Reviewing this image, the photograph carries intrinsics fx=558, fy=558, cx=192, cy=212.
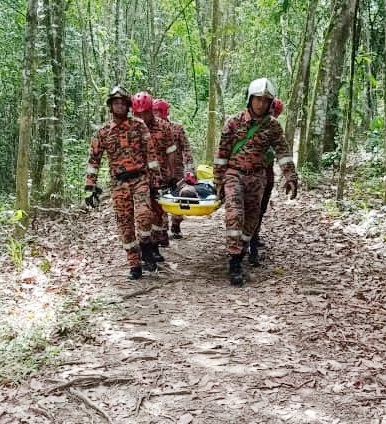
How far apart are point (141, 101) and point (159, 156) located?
92 centimetres

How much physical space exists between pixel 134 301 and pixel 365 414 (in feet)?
9.20

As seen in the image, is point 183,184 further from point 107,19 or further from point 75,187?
point 107,19

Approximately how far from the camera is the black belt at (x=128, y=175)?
21.0 ft

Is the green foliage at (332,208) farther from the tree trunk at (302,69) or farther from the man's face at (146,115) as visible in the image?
the man's face at (146,115)

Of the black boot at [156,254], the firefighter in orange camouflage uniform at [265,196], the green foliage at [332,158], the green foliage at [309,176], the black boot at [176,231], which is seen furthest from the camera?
the green foliage at [332,158]

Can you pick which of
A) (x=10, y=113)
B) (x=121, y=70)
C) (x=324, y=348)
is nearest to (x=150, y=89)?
(x=121, y=70)

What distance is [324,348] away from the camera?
455 centimetres

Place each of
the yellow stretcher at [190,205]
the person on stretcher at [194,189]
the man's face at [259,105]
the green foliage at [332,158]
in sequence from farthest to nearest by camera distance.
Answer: the green foliage at [332,158], the person on stretcher at [194,189], the yellow stretcher at [190,205], the man's face at [259,105]

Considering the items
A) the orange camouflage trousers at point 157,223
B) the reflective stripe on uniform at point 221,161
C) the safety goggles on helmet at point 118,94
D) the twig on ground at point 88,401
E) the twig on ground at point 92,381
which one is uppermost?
the safety goggles on helmet at point 118,94

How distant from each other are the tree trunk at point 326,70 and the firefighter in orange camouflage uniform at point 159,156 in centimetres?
523

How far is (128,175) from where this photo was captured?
6.40 m

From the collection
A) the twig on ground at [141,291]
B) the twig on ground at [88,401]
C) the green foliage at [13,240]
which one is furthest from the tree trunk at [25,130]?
the twig on ground at [88,401]

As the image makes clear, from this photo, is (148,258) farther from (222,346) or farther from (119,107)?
(222,346)

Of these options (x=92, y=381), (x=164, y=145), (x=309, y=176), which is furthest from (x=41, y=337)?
(x=309, y=176)
